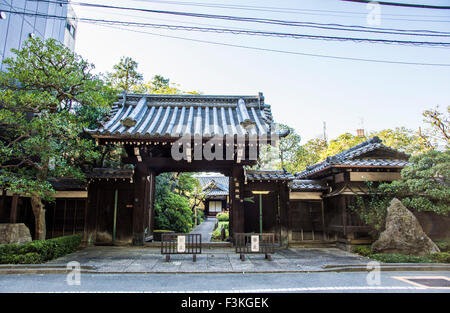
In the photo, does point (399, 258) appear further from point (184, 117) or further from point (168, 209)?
point (168, 209)

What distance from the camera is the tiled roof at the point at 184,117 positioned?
32.7ft

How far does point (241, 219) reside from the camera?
460 inches

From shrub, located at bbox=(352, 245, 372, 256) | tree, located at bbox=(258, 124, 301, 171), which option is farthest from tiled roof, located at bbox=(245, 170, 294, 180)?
tree, located at bbox=(258, 124, 301, 171)

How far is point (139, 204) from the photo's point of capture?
11.6 metres

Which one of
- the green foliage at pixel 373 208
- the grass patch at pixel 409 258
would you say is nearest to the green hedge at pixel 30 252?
the grass patch at pixel 409 258

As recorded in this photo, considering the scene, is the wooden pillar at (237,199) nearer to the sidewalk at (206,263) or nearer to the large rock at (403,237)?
the sidewalk at (206,263)

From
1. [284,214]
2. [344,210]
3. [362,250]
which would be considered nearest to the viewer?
[362,250]

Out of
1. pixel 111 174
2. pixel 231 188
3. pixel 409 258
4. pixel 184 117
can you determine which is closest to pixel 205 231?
pixel 231 188

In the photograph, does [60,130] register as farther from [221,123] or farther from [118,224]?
→ [221,123]

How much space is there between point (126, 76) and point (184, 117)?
375 inches

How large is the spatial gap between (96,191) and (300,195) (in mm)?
9184

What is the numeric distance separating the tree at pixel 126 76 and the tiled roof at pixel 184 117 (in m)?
6.72

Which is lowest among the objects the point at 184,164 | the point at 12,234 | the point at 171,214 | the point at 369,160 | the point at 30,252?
the point at 30,252

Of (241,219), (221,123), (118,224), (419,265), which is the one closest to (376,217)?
→ (419,265)
